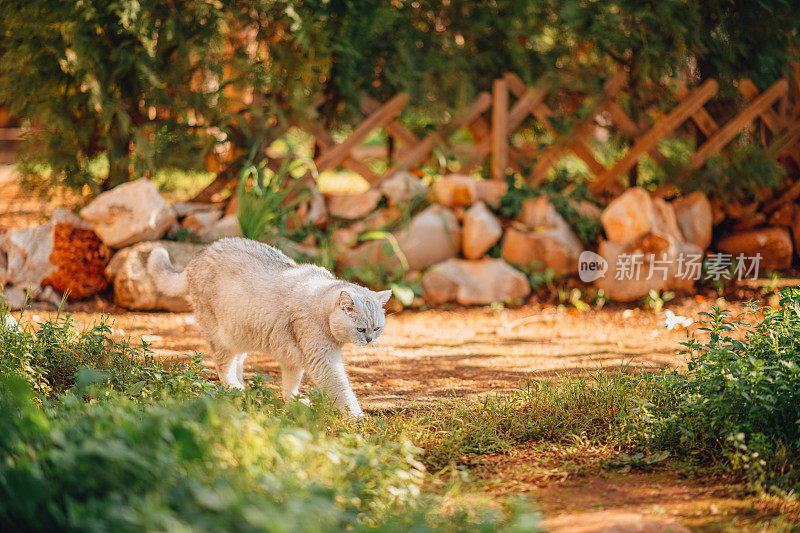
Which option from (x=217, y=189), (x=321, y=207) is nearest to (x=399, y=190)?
(x=321, y=207)

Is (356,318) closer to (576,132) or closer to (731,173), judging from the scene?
(576,132)

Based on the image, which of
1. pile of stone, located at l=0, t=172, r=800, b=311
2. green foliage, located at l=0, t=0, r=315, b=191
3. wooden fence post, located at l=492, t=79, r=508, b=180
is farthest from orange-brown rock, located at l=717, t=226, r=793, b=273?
green foliage, located at l=0, t=0, r=315, b=191

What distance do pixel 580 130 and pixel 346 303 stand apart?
463 centimetres

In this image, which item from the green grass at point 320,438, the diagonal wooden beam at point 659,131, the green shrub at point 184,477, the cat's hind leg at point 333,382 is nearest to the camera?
the green shrub at point 184,477

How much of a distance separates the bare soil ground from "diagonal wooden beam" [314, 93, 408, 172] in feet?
6.04

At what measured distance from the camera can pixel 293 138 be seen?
8328 mm

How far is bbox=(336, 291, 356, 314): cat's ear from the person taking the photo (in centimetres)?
359

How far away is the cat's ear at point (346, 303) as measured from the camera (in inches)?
141

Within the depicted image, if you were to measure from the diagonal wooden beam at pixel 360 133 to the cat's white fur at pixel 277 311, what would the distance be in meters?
2.86

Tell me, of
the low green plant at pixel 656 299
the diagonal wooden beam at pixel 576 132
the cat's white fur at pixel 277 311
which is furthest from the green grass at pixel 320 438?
the diagonal wooden beam at pixel 576 132

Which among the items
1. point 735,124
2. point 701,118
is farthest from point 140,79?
point 735,124

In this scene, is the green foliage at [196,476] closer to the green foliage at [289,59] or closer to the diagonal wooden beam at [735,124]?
the green foliage at [289,59]

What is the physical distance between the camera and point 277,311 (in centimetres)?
386

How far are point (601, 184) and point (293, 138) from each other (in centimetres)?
359
